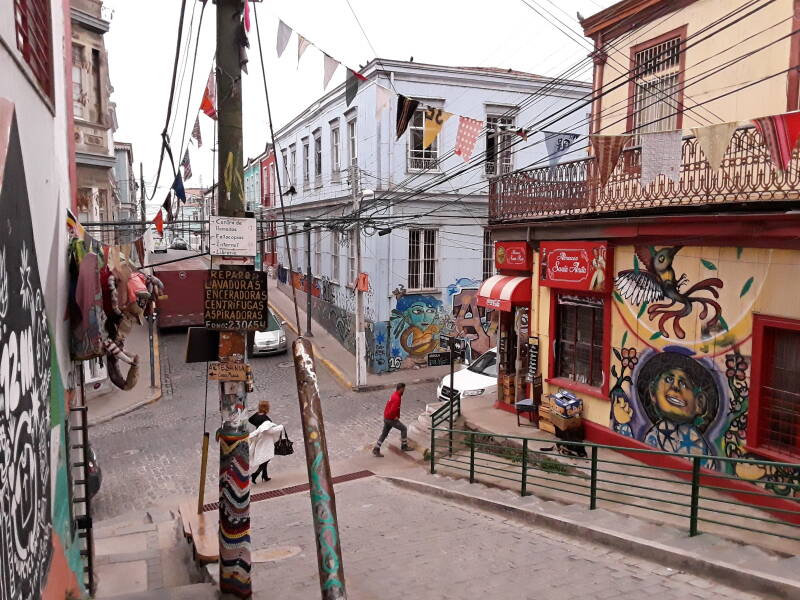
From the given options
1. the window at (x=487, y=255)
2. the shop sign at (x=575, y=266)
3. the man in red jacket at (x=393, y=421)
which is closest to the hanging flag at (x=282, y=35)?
the shop sign at (x=575, y=266)

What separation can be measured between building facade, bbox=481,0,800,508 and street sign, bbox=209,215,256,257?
487cm

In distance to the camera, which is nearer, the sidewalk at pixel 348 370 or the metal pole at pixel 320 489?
→ the metal pole at pixel 320 489

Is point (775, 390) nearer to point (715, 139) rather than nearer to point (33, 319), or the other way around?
point (715, 139)

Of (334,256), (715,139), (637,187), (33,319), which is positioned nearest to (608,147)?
(715,139)

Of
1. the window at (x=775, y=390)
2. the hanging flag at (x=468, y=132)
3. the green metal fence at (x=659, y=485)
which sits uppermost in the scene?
the hanging flag at (x=468, y=132)

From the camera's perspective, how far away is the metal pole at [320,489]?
385cm

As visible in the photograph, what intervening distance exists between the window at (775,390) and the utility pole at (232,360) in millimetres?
6459

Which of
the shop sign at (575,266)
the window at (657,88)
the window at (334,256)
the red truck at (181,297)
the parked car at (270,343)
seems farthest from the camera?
the red truck at (181,297)

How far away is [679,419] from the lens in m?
9.70

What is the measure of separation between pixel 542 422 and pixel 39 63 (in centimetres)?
1019

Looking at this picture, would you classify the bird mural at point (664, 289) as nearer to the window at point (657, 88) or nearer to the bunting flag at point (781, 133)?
the bunting flag at point (781, 133)

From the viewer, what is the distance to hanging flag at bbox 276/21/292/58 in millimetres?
8174

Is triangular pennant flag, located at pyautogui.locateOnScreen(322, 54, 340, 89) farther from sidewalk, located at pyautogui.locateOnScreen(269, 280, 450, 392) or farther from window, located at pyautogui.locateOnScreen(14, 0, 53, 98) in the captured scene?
sidewalk, located at pyautogui.locateOnScreen(269, 280, 450, 392)

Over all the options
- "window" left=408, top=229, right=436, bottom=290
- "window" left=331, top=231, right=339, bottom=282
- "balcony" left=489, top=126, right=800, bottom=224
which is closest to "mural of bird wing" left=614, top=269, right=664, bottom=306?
"balcony" left=489, top=126, right=800, bottom=224
